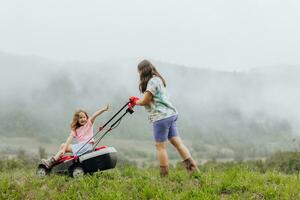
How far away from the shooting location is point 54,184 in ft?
31.0

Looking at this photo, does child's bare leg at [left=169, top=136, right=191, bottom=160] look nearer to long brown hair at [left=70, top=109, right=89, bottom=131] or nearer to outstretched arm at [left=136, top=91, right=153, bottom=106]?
outstretched arm at [left=136, top=91, right=153, bottom=106]

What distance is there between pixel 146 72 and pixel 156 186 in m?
2.35

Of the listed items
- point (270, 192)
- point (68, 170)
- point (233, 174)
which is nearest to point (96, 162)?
point (68, 170)

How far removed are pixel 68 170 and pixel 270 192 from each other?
4.20m

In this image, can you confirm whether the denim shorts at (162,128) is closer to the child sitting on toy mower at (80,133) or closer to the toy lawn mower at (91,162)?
the toy lawn mower at (91,162)

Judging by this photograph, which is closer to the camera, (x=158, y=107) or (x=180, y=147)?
(x=158, y=107)

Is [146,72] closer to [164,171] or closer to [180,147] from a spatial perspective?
[180,147]

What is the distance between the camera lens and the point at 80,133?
11.1 m

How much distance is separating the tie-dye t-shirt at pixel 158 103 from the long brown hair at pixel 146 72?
0.28ft

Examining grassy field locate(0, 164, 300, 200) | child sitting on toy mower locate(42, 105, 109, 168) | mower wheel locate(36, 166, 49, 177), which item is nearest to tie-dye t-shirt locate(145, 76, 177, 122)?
grassy field locate(0, 164, 300, 200)

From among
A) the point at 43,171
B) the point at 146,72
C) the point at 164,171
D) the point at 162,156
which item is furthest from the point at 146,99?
the point at 43,171

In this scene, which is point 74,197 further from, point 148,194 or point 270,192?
point 270,192

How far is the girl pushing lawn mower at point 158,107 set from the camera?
9.66m

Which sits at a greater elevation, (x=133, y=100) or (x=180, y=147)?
(x=133, y=100)
